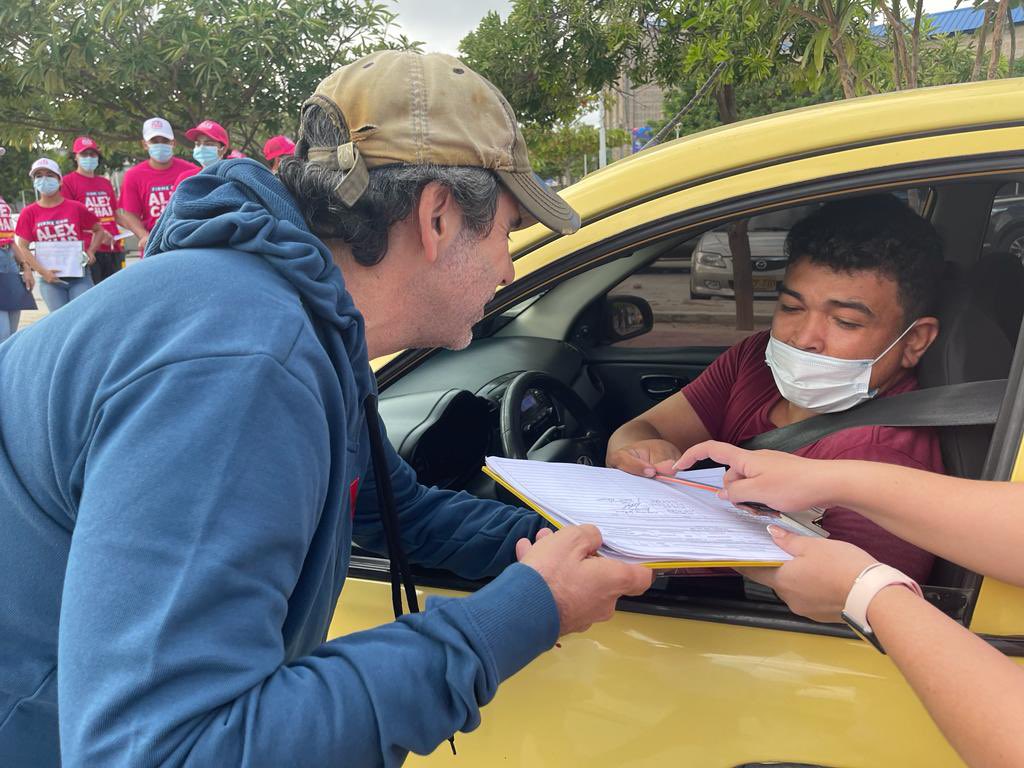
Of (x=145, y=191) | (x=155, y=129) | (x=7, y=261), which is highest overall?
(x=155, y=129)

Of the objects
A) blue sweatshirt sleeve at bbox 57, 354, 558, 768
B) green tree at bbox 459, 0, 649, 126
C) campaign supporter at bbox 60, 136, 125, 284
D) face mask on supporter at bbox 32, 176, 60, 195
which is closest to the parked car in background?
blue sweatshirt sleeve at bbox 57, 354, 558, 768

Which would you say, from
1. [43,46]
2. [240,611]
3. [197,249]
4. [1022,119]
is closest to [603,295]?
[1022,119]

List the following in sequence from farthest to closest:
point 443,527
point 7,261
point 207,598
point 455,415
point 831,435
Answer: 1. point 7,261
2. point 455,415
3. point 831,435
4. point 443,527
5. point 207,598

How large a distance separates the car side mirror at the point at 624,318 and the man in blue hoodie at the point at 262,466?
202cm

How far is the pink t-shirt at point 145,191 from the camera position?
7.02 m

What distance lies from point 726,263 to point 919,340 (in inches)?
123

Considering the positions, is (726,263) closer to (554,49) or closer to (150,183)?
Answer: (554,49)

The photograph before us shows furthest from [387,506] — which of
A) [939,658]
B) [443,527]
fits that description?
[939,658]

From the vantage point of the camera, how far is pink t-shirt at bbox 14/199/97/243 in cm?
754

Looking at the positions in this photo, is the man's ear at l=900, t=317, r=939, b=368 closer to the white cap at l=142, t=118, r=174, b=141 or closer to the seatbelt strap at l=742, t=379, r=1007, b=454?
the seatbelt strap at l=742, t=379, r=1007, b=454

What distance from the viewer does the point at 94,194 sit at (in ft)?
26.9

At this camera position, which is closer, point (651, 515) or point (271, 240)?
point (271, 240)

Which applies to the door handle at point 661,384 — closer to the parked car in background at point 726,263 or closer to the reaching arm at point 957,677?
the parked car in background at point 726,263

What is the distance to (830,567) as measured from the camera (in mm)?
1097
